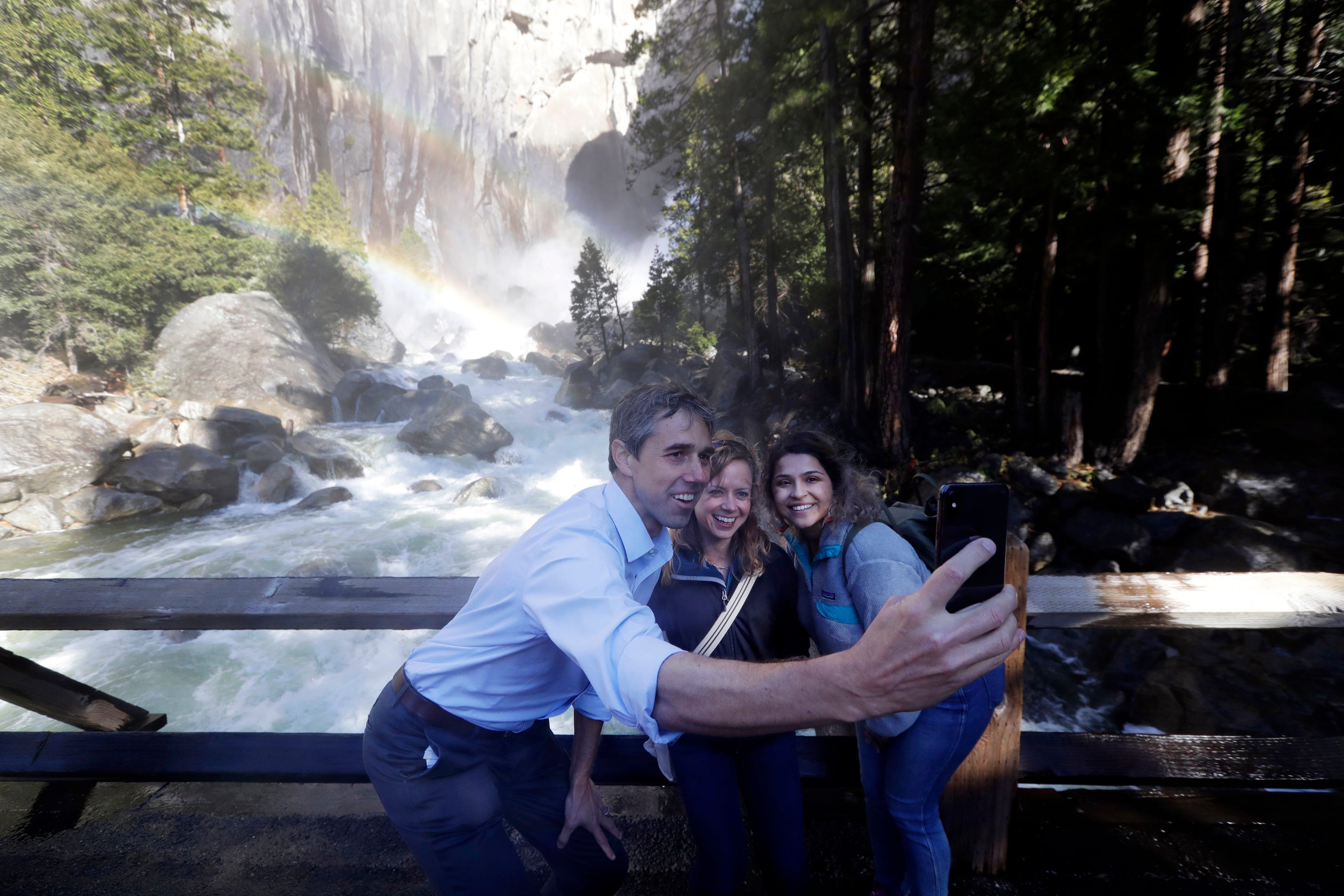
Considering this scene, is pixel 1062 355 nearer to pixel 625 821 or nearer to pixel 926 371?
pixel 926 371

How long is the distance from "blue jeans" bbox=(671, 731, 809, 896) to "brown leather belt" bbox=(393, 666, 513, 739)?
0.61 meters

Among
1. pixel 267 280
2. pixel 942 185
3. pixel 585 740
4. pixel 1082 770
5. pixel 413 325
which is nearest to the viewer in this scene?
pixel 585 740

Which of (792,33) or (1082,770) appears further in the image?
(792,33)

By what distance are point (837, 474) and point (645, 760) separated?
1182 mm

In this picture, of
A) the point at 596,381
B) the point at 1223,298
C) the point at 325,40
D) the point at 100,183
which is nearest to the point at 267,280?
the point at 100,183

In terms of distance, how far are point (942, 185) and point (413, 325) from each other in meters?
50.7

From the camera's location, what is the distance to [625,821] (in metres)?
2.02

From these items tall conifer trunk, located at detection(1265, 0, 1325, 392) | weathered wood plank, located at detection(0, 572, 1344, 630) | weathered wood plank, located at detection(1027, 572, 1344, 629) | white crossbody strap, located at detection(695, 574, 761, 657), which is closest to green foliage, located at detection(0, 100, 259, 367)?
weathered wood plank, located at detection(0, 572, 1344, 630)

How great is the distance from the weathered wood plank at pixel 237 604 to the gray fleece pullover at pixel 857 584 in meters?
1.09

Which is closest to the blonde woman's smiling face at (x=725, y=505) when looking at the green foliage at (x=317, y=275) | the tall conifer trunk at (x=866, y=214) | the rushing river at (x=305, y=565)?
the rushing river at (x=305, y=565)

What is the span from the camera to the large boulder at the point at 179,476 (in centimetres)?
1180

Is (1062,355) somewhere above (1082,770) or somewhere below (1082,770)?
above

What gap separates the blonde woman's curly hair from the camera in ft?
6.08

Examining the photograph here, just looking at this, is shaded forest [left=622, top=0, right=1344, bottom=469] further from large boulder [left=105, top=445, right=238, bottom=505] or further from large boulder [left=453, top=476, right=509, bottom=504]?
large boulder [left=105, top=445, right=238, bottom=505]
